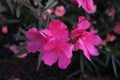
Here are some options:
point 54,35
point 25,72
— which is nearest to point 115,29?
point 25,72

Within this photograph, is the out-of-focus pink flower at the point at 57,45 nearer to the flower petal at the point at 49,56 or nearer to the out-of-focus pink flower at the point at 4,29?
the flower petal at the point at 49,56

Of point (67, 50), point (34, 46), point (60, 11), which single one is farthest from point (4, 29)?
point (67, 50)

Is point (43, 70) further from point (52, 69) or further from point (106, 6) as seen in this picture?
point (106, 6)

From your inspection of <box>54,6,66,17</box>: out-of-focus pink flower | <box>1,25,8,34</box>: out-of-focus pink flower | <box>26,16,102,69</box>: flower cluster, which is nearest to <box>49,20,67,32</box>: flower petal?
<box>26,16,102,69</box>: flower cluster

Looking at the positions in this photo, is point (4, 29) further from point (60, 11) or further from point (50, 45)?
point (50, 45)

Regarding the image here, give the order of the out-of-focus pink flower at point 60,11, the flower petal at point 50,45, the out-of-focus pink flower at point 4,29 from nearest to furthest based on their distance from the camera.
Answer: the flower petal at point 50,45
the out-of-focus pink flower at point 60,11
the out-of-focus pink flower at point 4,29

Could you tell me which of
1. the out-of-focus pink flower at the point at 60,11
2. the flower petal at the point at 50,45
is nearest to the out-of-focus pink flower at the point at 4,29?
the out-of-focus pink flower at the point at 60,11

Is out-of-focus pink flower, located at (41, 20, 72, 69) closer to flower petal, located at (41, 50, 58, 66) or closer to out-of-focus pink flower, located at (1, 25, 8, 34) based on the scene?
flower petal, located at (41, 50, 58, 66)

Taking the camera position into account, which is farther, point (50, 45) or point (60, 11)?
point (60, 11)
